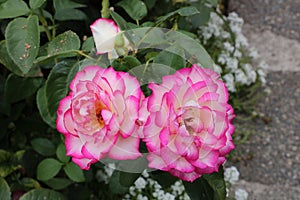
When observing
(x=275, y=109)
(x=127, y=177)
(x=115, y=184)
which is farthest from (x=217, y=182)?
(x=275, y=109)

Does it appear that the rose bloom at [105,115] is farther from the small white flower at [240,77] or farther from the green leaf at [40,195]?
the small white flower at [240,77]

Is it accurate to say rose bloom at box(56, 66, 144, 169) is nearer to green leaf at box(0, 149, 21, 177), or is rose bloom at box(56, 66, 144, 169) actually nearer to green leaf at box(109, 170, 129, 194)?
green leaf at box(109, 170, 129, 194)

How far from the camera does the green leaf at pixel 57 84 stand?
120 centimetres

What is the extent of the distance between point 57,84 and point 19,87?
28 cm

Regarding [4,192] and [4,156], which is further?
[4,156]

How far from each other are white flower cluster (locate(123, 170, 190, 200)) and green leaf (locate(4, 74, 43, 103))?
0.39 metres

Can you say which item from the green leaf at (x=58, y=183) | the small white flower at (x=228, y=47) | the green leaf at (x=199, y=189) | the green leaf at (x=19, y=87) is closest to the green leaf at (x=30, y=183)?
the green leaf at (x=58, y=183)

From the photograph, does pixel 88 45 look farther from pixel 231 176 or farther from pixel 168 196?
pixel 231 176

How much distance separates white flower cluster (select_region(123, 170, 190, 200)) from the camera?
5.22 feet

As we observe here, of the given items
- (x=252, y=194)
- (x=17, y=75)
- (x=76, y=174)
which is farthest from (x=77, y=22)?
(x=252, y=194)

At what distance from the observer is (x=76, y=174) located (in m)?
1.41

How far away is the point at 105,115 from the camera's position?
34.9 inches

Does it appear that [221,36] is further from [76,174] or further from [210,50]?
[76,174]

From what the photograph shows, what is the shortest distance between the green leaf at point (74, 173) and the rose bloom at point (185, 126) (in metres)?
0.52
